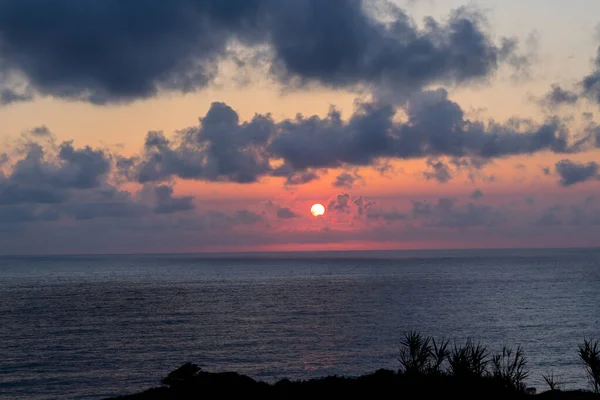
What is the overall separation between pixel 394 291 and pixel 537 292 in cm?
3690

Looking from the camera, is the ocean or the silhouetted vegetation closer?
the silhouetted vegetation

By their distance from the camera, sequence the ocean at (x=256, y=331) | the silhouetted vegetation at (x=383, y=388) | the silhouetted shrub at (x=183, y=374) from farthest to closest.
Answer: the ocean at (x=256, y=331) → the silhouetted shrub at (x=183, y=374) → the silhouetted vegetation at (x=383, y=388)

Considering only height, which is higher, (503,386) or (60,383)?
(503,386)

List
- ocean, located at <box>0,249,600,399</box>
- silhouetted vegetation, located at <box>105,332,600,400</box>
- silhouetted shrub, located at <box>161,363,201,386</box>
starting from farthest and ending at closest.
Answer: ocean, located at <box>0,249,600,399</box> → silhouetted shrub, located at <box>161,363,201,386</box> → silhouetted vegetation, located at <box>105,332,600,400</box>

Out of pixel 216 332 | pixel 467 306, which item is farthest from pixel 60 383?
pixel 467 306

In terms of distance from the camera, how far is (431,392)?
1320 inches

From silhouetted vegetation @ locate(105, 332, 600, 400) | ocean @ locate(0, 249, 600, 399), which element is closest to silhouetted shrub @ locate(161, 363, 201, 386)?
silhouetted vegetation @ locate(105, 332, 600, 400)

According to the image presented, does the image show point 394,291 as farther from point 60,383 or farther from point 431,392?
point 431,392

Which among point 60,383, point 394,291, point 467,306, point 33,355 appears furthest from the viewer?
point 394,291

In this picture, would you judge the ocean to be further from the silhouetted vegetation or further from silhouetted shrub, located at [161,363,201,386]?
the silhouetted vegetation

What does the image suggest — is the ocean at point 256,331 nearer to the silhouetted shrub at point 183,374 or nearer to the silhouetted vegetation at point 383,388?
the silhouetted shrub at point 183,374

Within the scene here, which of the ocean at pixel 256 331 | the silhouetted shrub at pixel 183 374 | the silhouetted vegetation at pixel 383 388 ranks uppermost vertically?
the silhouetted vegetation at pixel 383 388

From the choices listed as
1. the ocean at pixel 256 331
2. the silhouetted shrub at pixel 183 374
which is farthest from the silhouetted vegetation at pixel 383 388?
the ocean at pixel 256 331

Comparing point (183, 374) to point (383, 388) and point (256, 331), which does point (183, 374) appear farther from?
point (256, 331)
